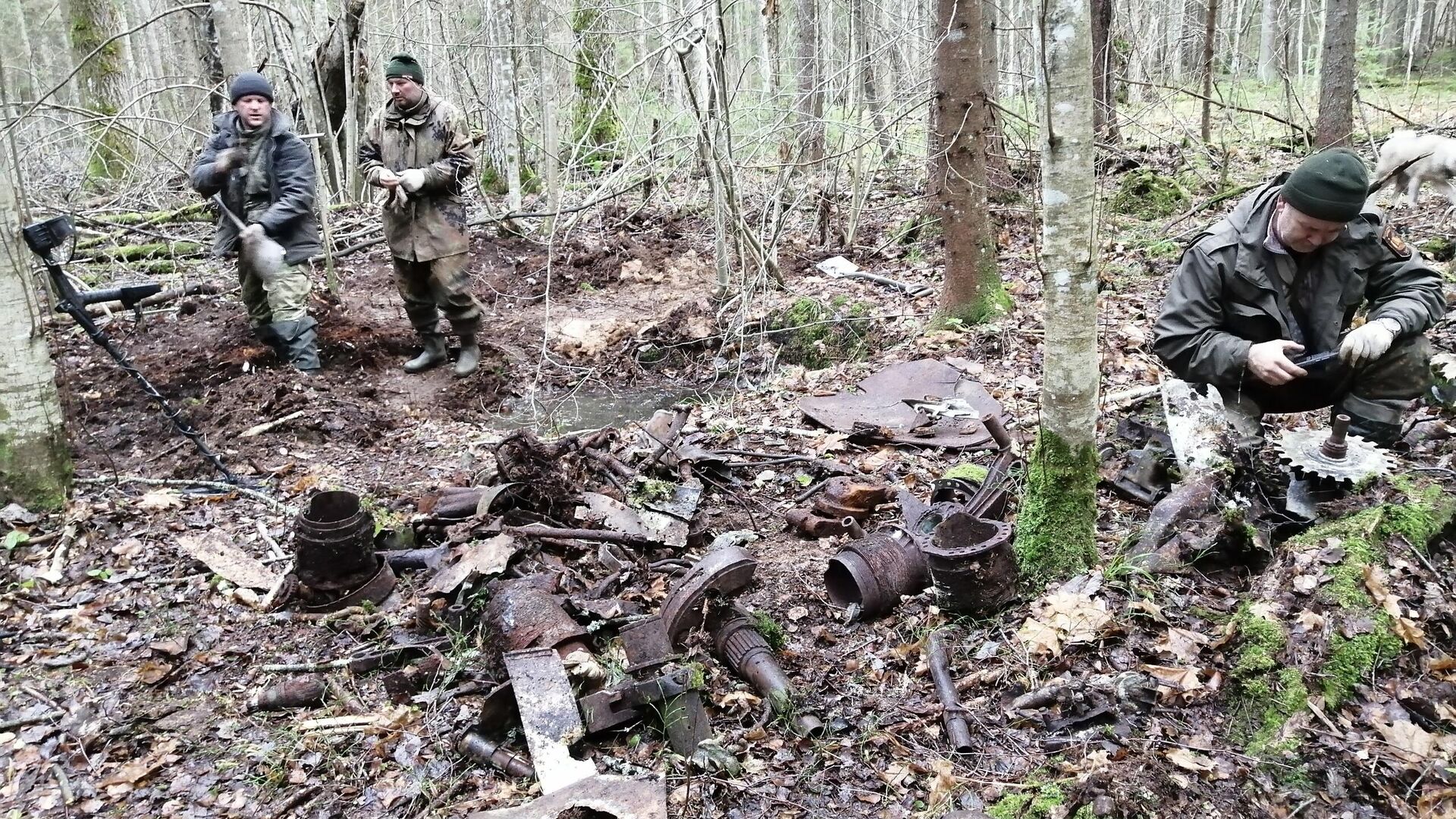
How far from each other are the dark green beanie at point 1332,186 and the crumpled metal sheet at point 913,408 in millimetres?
1989

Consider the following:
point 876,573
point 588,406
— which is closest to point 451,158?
point 588,406

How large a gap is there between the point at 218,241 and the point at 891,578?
564 centimetres

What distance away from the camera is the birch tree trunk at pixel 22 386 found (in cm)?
411

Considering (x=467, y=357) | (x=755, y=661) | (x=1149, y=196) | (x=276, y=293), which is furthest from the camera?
(x=1149, y=196)

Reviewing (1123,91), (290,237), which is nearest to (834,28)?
(1123,91)

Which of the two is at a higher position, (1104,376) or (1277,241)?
(1277,241)

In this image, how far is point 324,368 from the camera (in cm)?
704

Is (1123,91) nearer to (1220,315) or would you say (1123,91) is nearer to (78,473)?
(1220,315)

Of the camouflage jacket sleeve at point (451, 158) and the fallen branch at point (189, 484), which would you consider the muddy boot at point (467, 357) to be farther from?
the fallen branch at point (189, 484)

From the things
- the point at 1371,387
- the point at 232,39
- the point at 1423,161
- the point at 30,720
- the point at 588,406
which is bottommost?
the point at 588,406

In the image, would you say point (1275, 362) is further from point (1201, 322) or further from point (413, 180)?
point (413, 180)

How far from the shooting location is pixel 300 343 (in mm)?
6793

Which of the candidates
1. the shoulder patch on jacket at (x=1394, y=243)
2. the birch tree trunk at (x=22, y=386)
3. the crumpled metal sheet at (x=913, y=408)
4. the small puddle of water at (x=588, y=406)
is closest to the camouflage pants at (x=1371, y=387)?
the shoulder patch on jacket at (x=1394, y=243)

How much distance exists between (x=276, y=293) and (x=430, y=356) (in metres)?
1.26
